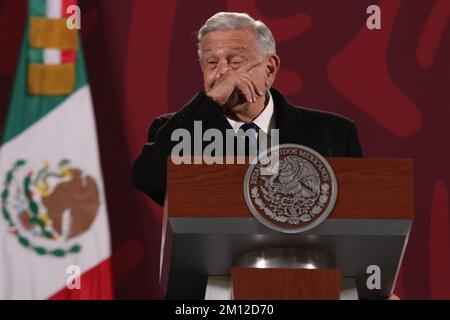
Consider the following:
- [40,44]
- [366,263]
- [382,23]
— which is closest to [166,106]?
[40,44]

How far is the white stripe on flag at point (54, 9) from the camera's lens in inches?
198

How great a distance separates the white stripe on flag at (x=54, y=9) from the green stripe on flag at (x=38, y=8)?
0.05 feet

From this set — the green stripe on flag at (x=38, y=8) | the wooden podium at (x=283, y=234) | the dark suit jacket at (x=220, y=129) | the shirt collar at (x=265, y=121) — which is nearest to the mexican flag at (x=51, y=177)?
the green stripe on flag at (x=38, y=8)

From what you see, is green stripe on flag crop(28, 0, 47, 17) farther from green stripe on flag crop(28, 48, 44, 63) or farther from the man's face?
the man's face

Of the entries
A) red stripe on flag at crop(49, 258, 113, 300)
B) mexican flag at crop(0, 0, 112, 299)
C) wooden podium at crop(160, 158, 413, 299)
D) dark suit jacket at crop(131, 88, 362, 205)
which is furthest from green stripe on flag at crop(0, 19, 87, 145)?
wooden podium at crop(160, 158, 413, 299)

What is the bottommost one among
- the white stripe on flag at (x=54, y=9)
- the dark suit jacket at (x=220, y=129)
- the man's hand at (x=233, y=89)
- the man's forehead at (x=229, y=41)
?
the dark suit jacket at (x=220, y=129)

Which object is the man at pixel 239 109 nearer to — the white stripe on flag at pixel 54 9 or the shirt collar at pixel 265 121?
the shirt collar at pixel 265 121

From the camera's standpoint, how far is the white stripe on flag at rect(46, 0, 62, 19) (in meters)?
5.03

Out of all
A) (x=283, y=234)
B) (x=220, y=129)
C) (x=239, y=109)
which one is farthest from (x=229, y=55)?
(x=283, y=234)

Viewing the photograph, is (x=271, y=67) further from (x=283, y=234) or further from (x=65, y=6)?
(x=65, y=6)

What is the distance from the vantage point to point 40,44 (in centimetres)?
501

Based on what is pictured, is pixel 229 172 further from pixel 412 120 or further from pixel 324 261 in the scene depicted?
pixel 412 120

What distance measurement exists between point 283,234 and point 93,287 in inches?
102
